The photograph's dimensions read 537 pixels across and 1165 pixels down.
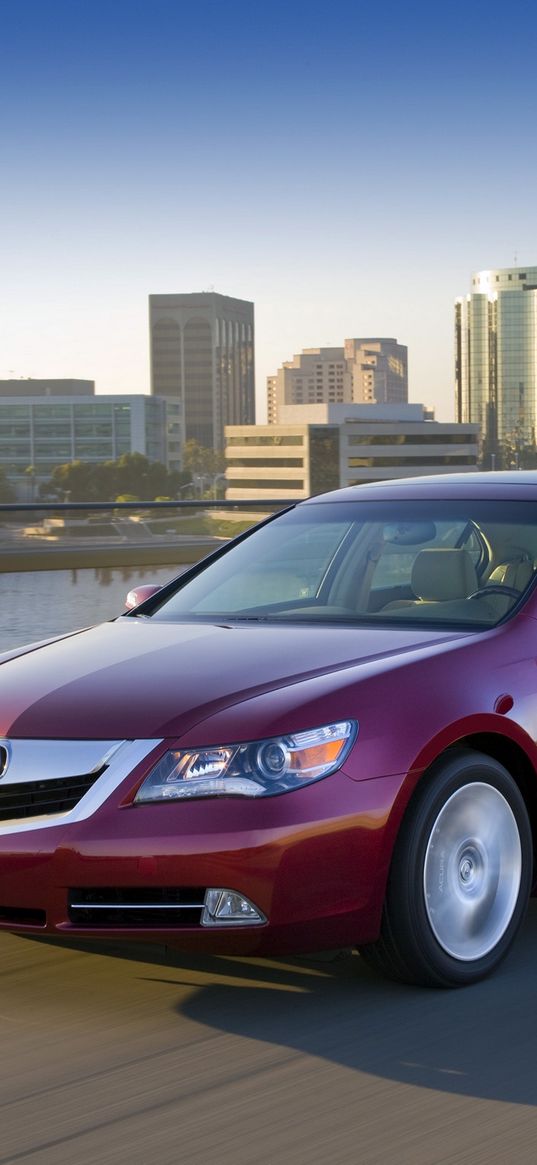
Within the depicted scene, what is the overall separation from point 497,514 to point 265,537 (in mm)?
1066

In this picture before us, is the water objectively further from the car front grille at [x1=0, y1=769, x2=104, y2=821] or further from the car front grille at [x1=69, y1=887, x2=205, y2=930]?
the car front grille at [x1=69, y1=887, x2=205, y2=930]

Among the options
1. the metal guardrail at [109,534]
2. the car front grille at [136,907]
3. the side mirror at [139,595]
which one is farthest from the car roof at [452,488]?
the metal guardrail at [109,534]

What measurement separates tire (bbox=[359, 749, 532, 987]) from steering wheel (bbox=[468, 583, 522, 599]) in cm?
71

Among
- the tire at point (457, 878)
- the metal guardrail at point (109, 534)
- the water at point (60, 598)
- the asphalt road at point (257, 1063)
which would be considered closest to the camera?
the asphalt road at point (257, 1063)

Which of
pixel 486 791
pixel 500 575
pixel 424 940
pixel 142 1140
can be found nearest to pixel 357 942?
pixel 424 940

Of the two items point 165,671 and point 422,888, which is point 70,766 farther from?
point 422,888

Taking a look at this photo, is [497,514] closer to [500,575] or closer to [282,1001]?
[500,575]

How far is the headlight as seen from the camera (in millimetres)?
4105

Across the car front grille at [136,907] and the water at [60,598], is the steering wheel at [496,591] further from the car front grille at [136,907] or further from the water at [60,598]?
the water at [60,598]

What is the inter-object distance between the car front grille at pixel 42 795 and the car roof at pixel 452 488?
2083 millimetres

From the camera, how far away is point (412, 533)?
18.8 feet

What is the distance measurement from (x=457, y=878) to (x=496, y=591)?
110 cm

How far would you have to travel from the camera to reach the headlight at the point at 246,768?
4105 mm

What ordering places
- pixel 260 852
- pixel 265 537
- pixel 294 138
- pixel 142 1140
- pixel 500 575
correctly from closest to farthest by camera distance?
pixel 142 1140 → pixel 260 852 → pixel 500 575 → pixel 265 537 → pixel 294 138
